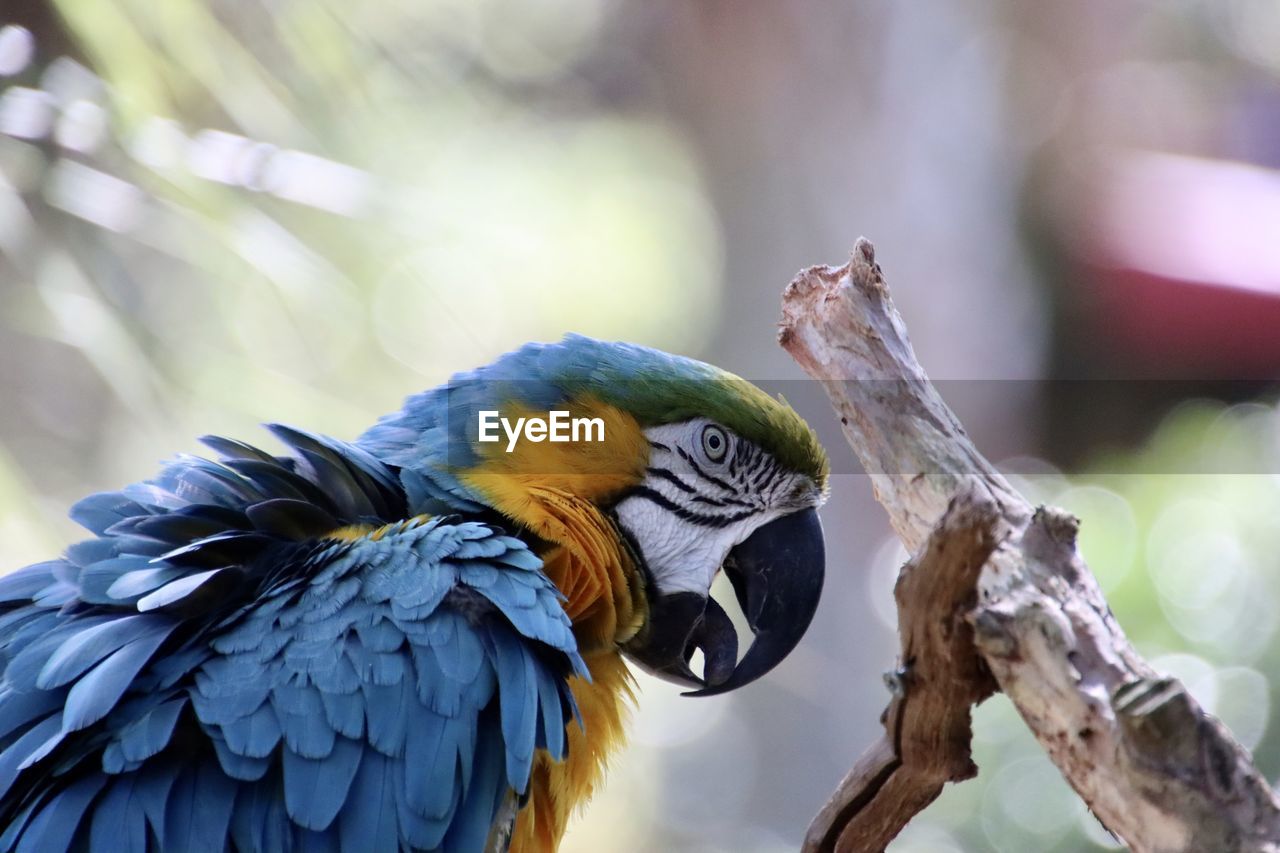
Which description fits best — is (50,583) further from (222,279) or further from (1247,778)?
(222,279)

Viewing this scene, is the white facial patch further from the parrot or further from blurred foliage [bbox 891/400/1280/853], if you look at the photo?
blurred foliage [bbox 891/400/1280/853]

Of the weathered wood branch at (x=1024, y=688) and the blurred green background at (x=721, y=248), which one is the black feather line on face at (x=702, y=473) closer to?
the weathered wood branch at (x=1024, y=688)

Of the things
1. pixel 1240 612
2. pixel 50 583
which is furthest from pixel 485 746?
pixel 1240 612

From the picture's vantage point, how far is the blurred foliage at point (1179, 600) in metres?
2.13

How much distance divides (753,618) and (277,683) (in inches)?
23.1

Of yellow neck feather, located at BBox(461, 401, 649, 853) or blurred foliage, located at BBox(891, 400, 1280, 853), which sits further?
blurred foliage, located at BBox(891, 400, 1280, 853)

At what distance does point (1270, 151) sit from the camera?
387 centimetres

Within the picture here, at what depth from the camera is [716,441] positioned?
1.39 meters

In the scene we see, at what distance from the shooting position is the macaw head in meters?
1.35

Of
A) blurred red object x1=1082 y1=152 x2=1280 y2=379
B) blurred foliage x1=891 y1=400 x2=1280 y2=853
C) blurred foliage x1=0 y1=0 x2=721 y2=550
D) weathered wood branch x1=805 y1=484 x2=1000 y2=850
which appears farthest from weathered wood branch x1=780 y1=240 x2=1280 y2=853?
blurred red object x1=1082 y1=152 x2=1280 y2=379

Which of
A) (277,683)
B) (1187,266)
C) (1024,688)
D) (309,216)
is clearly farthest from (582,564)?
(1187,266)

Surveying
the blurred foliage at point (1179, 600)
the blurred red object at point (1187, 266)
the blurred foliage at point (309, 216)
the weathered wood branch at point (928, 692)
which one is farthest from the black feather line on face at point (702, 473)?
the blurred red object at point (1187, 266)

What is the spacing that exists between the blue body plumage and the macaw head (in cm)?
18

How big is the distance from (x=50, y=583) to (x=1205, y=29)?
12.9 feet
